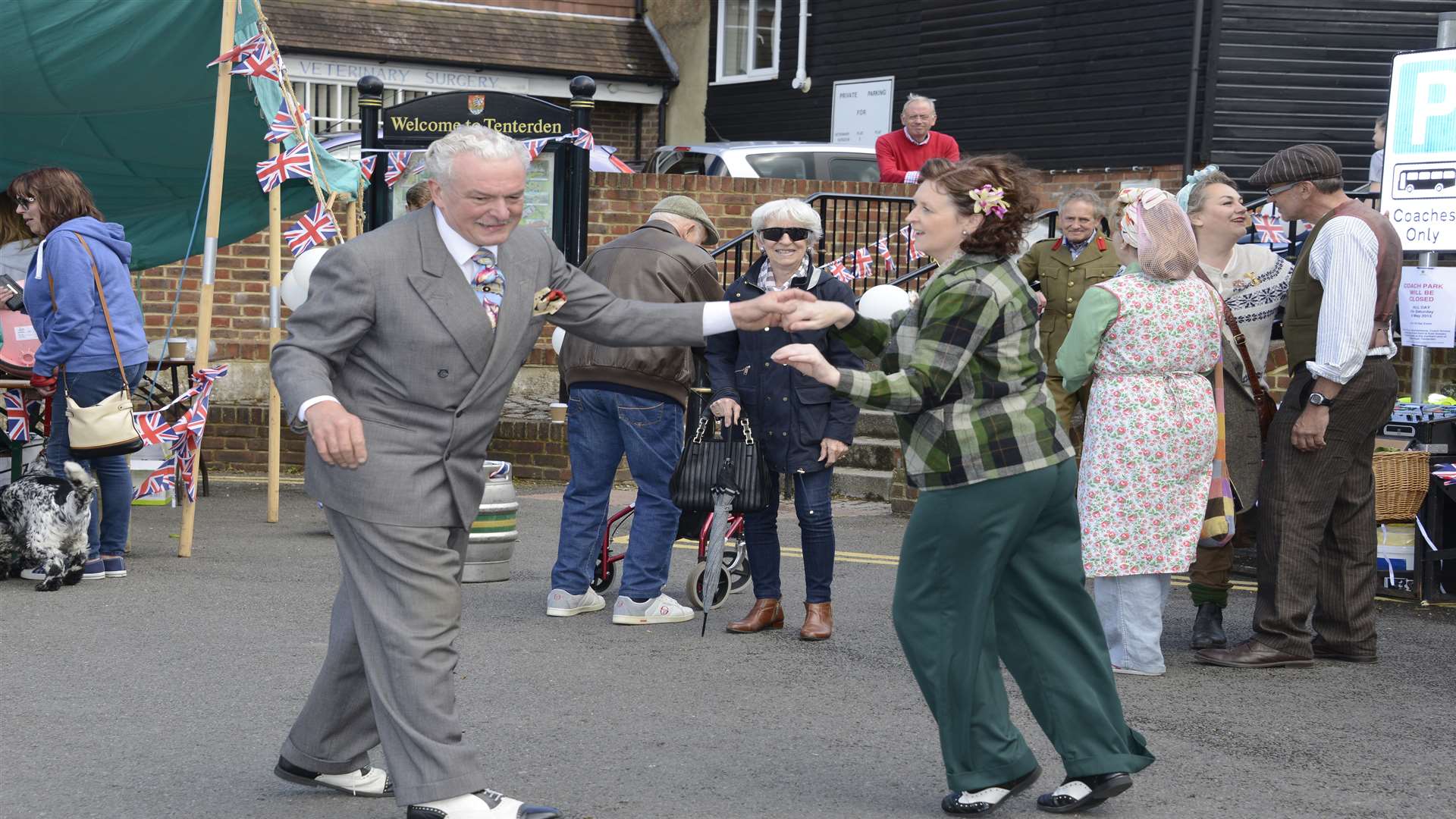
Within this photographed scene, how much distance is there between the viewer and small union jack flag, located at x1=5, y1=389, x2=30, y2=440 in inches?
355

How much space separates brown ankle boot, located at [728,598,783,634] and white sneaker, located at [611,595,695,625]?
289 millimetres

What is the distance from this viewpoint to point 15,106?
34.5 ft

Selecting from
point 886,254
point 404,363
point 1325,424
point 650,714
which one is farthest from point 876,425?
point 404,363

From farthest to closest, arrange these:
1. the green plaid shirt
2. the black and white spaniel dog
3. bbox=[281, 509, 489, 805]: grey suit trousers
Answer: the black and white spaniel dog
the green plaid shirt
bbox=[281, 509, 489, 805]: grey suit trousers

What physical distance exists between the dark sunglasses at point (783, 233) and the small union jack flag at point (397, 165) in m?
5.87

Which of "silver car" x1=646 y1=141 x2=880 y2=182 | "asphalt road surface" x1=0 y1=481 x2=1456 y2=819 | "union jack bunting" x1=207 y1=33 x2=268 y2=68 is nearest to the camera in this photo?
"asphalt road surface" x1=0 y1=481 x2=1456 y2=819

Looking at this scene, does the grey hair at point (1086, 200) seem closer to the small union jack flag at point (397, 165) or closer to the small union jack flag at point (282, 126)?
the small union jack flag at point (282, 126)

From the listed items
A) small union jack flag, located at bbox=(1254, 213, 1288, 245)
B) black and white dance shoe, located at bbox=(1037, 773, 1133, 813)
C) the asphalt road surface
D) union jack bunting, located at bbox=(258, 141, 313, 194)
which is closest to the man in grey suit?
the asphalt road surface

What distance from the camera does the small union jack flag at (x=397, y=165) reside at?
39.8ft

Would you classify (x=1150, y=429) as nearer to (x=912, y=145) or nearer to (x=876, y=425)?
(x=876, y=425)

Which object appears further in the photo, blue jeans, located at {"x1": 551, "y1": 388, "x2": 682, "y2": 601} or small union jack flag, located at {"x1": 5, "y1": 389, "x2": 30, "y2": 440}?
small union jack flag, located at {"x1": 5, "y1": 389, "x2": 30, "y2": 440}

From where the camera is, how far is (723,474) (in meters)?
7.07

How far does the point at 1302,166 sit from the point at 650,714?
11.2 feet

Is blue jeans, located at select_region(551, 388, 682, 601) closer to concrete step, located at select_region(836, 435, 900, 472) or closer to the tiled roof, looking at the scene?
concrete step, located at select_region(836, 435, 900, 472)
